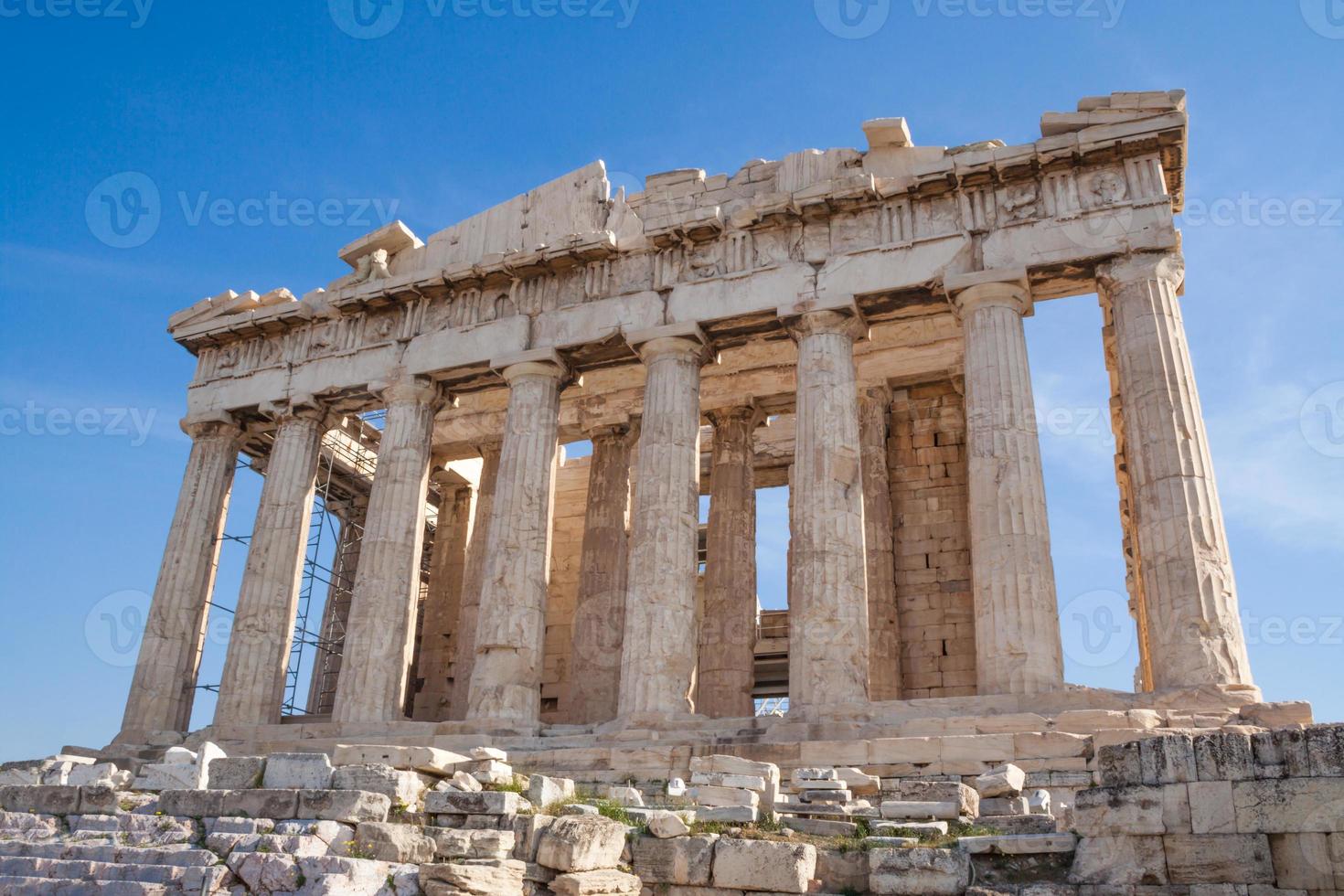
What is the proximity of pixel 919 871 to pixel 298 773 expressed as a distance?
589 cm

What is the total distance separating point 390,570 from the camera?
20.2 m

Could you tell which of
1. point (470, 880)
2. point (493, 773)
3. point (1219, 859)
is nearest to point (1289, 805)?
point (1219, 859)

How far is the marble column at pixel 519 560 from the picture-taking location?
18.4 metres

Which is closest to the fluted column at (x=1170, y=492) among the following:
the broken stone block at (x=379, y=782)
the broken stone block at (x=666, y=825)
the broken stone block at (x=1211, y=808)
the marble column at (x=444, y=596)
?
the broken stone block at (x=1211, y=808)

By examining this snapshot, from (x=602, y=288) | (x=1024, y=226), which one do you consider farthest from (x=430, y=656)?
(x=1024, y=226)

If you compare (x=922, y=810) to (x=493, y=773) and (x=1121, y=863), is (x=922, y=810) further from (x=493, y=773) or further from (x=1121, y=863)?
(x=493, y=773)

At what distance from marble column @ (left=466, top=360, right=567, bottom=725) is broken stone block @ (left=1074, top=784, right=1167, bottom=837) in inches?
434

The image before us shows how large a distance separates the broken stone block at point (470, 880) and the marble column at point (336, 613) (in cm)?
1842

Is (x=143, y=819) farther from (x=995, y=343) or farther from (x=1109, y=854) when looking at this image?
(x=995, y=343)

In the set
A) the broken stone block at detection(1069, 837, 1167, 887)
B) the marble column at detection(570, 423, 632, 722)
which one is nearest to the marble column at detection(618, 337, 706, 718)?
the marble column at detection(570, 423, 632, 722)

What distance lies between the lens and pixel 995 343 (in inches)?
684

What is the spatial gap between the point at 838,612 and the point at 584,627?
22.9 ft

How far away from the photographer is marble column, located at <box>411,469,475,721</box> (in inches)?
974

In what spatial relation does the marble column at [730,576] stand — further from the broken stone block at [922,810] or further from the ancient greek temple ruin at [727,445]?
the broken stone block at [922,810]
